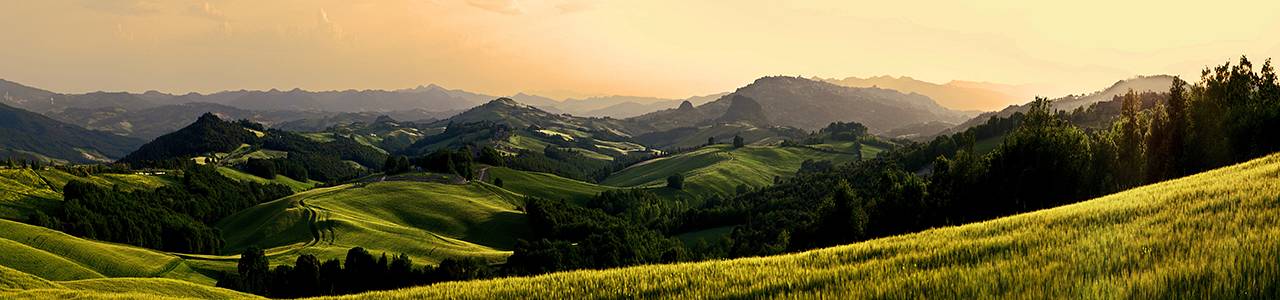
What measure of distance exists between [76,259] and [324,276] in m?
43.7

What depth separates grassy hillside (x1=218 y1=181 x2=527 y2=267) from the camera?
144875 millimetres

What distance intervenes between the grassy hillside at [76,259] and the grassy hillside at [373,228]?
18518 millimetres

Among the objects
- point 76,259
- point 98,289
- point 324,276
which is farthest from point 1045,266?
point 76,259

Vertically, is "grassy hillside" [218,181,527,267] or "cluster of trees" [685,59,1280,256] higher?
"cluster of trees" [685,59,1280,256]

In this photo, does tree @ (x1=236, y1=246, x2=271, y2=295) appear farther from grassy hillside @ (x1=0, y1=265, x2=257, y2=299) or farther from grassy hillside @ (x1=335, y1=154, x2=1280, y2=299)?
grassy hillside @ (x1=335, y1=154, x2=1280, y2=299)

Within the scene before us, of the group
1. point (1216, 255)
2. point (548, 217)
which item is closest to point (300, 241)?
point (548, 217)

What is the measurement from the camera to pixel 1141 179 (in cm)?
7062

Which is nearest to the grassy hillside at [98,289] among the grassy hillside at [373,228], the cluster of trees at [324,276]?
the cluster of trees at [324,276]

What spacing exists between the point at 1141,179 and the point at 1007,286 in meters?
77.4

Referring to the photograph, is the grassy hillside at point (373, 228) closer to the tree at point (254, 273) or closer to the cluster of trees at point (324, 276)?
the tree at point (254, 273)

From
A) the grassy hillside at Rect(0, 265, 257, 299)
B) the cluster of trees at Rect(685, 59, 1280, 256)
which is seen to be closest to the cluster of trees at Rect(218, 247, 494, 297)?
the grassy hillside at Rect(0, 265, 257, 299)

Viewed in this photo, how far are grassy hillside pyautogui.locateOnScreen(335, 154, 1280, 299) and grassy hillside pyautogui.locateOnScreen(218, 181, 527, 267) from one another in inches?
5070

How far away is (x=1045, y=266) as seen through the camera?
38.3 ft

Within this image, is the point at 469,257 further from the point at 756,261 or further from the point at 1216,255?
the point at 1216,255
